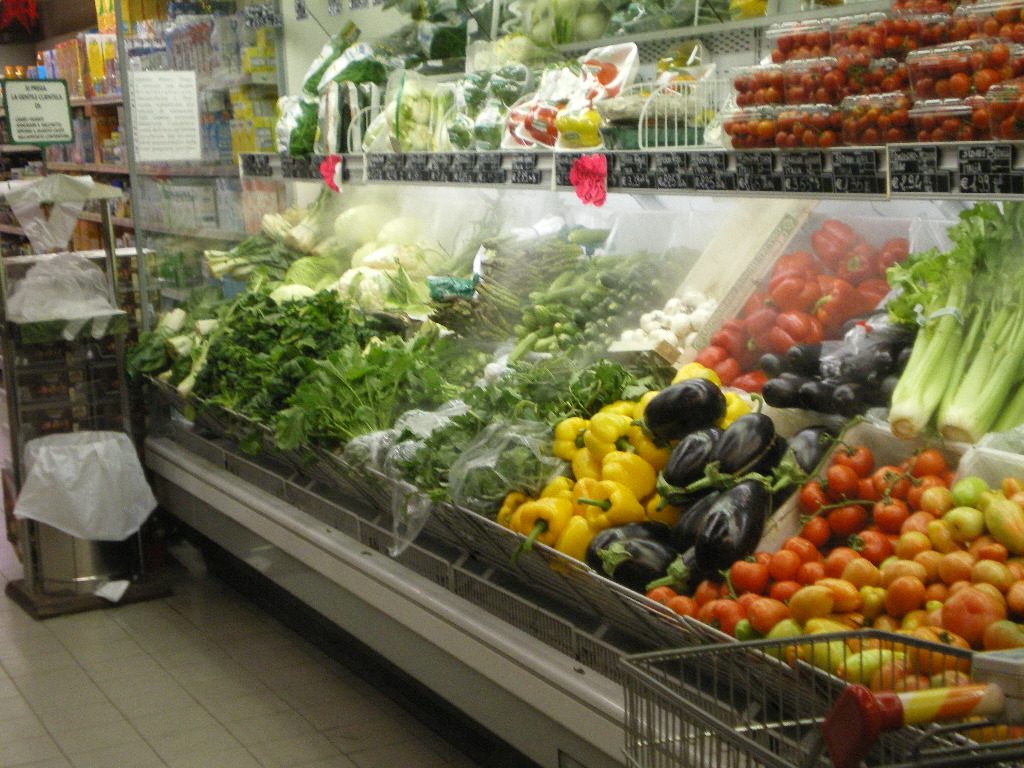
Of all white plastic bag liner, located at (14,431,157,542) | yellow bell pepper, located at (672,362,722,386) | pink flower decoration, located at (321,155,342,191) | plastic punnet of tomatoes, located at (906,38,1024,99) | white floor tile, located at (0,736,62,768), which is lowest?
white floor tile, located at (0,736,62,768)

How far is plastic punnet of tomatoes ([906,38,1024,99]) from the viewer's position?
2035 millimetres

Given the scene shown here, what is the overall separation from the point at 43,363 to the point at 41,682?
5.01ft

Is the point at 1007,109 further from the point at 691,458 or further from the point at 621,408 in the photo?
the point at 621,408

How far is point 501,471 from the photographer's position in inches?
111

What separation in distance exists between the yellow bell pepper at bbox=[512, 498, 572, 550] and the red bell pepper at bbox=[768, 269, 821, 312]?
98 cm

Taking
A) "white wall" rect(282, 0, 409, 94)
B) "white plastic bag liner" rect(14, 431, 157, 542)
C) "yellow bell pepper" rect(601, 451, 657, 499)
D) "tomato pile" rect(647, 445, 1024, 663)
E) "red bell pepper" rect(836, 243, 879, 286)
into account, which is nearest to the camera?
"tomato pile" rect(647, 445, 1024, 663)

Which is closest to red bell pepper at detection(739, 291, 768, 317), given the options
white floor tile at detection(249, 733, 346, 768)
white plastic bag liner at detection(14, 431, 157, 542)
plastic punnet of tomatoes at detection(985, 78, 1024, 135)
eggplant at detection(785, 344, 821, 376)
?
eggplant at detection(785, 344, 821, 376)

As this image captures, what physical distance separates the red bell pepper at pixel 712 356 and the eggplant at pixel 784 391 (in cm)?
46

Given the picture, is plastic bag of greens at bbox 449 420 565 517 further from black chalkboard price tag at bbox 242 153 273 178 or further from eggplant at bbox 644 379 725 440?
black chalkboard price tag at bbox 242 153 273 178

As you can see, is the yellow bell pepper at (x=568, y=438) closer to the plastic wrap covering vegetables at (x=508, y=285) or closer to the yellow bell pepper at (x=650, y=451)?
the yellow bell pepper at (x=650, y=451)

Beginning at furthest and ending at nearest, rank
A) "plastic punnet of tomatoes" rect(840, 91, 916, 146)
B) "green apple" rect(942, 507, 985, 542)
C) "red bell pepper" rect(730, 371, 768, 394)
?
"red bell pepper" rect(730, 371, 768, 394), "plastic punnet of tomatoes" rect(840, 91, 916, 146), "green apple" rect(942, 507, 985, 542)

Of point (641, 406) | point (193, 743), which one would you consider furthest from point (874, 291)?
point (193, 743)

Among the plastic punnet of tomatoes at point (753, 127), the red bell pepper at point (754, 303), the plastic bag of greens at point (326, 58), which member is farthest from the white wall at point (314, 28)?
the plastic punnet of tomatoes at point (753, 127)

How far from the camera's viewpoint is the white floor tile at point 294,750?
3377 millimetres
